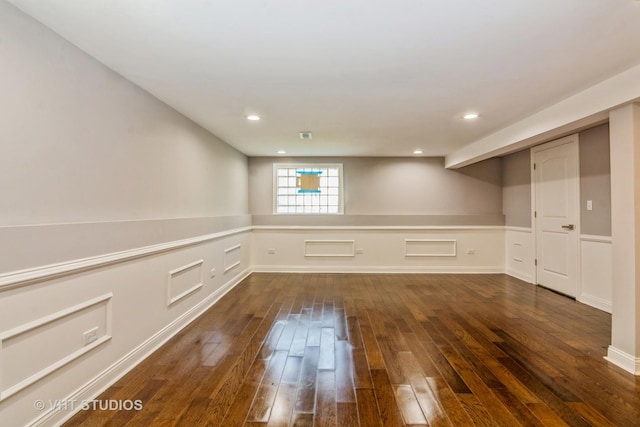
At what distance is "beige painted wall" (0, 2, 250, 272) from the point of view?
148 centimetres

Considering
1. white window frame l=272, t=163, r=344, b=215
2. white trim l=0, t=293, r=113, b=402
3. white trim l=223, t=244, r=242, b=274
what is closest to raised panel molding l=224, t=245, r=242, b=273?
white trim l=223, t=244, r=242, b=274

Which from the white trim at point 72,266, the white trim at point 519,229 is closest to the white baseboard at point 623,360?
the white trim at point 519,229

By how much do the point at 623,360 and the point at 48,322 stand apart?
3.85 metres

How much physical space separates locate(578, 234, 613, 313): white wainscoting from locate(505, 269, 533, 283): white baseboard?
99 cm

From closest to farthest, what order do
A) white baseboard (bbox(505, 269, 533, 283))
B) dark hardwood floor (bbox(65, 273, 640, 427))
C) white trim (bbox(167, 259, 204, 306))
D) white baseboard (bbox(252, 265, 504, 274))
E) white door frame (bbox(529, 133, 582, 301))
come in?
dark hardwood floor (bbox(65, 273, 640, 427)), white trim (bbox(167, 259, 204, 306)), white door frame (bbox(529, 133, 582, 301)), white baseboard (bbox(505, 269, 533, 283)), white baseboard (bbox(252, 265, 504, 274))

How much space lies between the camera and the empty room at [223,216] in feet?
5.08

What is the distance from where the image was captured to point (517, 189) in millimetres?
5176

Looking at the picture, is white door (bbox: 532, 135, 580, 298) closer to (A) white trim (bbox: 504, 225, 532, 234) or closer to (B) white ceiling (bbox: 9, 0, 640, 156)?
(A) white trim (bbox: 504, 225, 532, 234)

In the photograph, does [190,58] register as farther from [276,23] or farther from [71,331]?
[71,331]

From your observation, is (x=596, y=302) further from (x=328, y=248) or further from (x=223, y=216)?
(x=223, y=216)

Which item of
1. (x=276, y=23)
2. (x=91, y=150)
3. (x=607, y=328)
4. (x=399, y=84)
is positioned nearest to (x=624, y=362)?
(x=607, y=328)

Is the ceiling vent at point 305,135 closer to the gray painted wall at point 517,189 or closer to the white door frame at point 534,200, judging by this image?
the white door frame at point 534,200

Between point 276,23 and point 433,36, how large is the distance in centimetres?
91

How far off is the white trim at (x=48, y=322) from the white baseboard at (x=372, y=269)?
363cm
